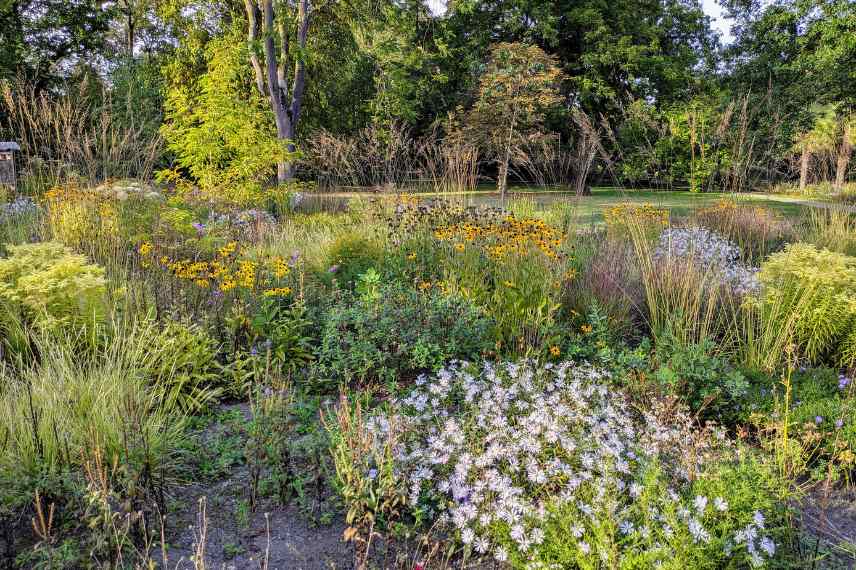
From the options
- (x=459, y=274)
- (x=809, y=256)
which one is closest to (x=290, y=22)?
(x=459, y=274)

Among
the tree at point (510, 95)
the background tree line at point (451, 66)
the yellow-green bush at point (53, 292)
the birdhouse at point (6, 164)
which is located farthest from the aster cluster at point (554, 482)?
the tree at point (510, 95)

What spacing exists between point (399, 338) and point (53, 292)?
1904 mm

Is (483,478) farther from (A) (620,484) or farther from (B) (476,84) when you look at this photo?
(B) (476,84)

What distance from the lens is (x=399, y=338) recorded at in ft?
11.3

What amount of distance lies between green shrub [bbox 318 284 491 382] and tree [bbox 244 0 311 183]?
867 cm

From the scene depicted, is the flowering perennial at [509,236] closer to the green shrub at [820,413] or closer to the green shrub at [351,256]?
the green shrub at [351,256]

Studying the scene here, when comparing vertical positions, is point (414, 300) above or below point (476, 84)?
below

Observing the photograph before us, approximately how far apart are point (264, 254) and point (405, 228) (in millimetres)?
1265

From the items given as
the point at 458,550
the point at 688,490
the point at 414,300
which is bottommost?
the point at 458,550

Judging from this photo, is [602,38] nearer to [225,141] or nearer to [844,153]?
[844,153]

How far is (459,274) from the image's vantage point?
14.5 ft

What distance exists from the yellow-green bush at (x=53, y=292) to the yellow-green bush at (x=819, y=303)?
159 inches

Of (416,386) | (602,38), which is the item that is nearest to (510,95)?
(602,38)

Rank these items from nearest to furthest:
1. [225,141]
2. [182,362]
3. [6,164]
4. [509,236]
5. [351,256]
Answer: [182,362] → [509,236] → [351,256] → [6,164] → [225,141]
